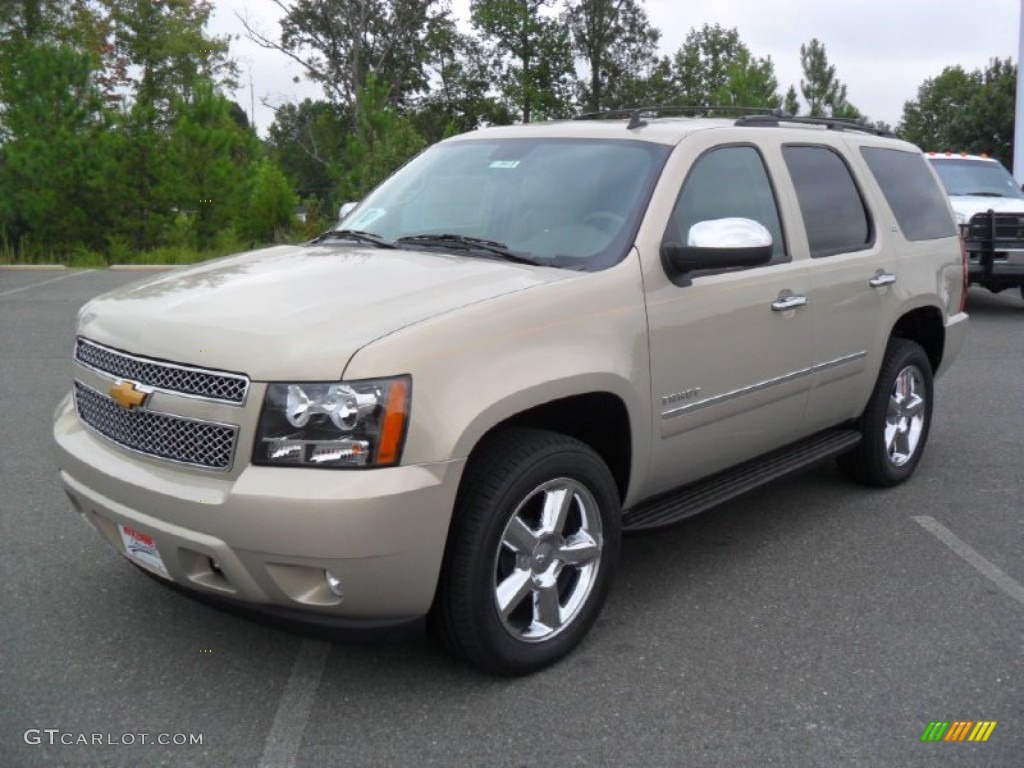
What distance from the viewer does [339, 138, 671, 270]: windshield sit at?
3779mm

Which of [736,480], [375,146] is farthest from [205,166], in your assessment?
[736,480]

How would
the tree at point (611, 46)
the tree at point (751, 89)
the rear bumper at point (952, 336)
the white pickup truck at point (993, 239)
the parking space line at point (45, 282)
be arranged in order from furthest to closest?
the tree at point (611, 46)
the tree at point (751, 89)
the parking space line at point (45, 282)
the white pickup truck at point (993, 239)
the rear bumper at point (952, 336)

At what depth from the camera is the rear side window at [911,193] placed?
520 cm

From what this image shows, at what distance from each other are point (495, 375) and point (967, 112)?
2724 inches

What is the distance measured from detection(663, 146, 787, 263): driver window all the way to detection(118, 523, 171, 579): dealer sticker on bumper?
6.78 feet

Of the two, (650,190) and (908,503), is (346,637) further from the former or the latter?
(908,503)

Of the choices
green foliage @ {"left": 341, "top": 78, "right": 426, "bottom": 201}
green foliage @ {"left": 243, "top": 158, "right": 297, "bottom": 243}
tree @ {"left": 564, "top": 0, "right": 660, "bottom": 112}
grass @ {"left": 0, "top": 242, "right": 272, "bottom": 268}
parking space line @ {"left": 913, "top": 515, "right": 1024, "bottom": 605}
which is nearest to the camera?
parking space line @ {"left": 913, "top": 515, "right": 1024, "bottom": 605}

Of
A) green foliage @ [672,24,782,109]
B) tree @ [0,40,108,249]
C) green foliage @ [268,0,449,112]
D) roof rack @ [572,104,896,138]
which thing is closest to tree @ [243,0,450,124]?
green foliage @ [268,0,449,112]

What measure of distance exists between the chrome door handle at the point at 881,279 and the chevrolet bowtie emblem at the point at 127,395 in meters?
3.33

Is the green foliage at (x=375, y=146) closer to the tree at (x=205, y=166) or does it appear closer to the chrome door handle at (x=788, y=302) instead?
the tree at (x=205, y=166)

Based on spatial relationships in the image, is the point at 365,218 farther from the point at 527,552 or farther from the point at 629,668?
the point at 629,668

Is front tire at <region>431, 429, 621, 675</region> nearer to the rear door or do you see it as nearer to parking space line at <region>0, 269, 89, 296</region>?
the rear door

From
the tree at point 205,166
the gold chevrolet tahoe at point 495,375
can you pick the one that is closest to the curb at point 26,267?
the tree at point 205,166

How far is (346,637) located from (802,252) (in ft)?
8.72
